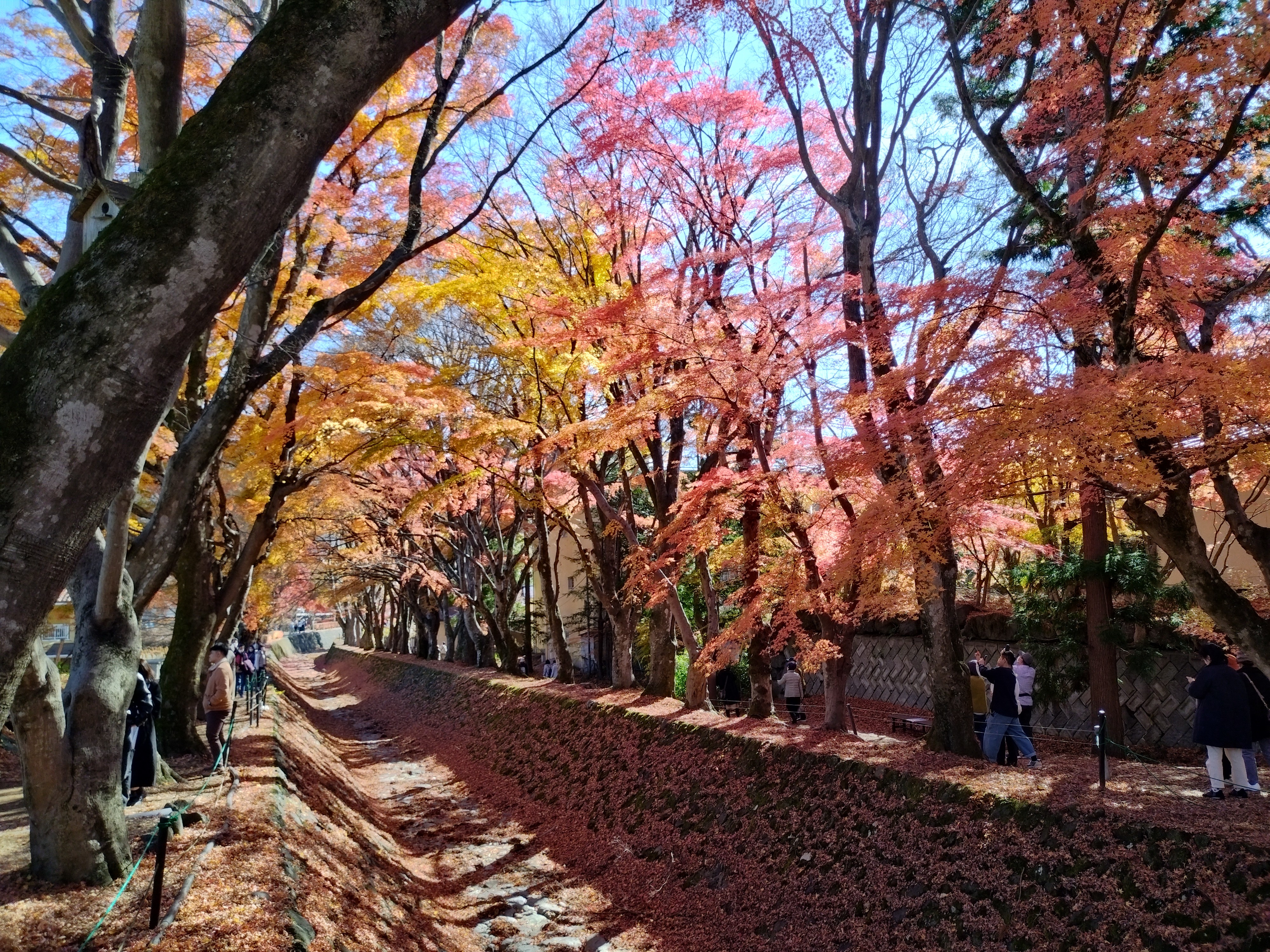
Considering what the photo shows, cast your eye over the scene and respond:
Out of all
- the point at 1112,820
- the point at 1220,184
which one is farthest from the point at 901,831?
the point at 1220,184

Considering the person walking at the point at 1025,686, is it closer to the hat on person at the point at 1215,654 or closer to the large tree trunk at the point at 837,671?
the large tree trunk at the point at 837,671

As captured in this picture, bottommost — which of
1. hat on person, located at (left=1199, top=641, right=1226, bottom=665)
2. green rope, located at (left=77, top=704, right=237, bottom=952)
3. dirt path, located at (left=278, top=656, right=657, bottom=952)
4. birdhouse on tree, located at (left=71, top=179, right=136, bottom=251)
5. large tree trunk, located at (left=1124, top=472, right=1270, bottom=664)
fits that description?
dirt path, located at (left=278, top=656, right=657, bottom=952)

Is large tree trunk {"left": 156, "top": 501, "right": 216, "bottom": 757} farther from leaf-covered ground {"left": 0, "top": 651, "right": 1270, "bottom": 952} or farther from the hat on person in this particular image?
the hat on person

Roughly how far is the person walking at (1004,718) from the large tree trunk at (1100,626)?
4545 mm

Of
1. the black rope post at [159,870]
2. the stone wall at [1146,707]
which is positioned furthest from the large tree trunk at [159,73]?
the stone wall at [1146,707]

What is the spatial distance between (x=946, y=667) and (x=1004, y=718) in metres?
1.36

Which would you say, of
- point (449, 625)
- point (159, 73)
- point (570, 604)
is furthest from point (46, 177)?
point (570, 604)

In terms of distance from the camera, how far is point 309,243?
10711 mm

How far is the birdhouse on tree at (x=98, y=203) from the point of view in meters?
4.74

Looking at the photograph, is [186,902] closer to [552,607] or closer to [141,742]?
[141,742]

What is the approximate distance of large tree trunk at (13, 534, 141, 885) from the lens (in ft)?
18.0

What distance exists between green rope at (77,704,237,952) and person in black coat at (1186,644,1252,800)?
839 centimetres

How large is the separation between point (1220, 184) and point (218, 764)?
42.0 ft

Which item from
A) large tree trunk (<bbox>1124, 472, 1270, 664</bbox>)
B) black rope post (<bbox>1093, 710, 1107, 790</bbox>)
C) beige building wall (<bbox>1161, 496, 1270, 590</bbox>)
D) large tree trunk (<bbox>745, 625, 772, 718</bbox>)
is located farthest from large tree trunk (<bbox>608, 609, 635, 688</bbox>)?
beige building wall (<bbox>1161, 496, 1270, 590</bbox>)
